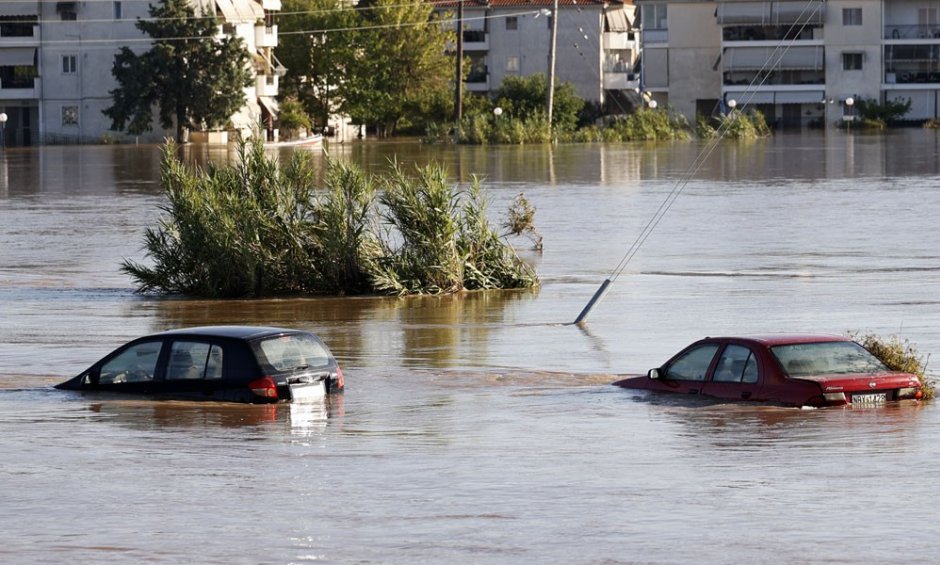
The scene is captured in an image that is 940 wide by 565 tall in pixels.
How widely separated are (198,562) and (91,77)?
105 meters

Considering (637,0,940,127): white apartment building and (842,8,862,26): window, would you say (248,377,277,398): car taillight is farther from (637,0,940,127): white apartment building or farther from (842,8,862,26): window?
(842,8,862,26): window

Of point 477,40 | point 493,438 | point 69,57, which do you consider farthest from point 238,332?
point 477,40

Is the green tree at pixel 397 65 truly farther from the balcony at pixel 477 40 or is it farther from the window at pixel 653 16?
the window at pixel 653 16

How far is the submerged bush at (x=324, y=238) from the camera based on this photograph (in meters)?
36.2

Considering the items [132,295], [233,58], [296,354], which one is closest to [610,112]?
[233,58]

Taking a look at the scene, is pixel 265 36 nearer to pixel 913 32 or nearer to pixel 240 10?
pixel 240 10

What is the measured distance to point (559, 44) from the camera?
13788 centimetres

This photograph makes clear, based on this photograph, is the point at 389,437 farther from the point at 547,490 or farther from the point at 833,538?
the point at 833,538

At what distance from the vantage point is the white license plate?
2081cm

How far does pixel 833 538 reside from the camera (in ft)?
42.9

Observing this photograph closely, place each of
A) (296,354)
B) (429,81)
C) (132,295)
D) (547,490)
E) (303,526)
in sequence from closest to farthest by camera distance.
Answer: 1. (303,526)
2. (547,490)
3. (296,354)
4. (132,295)
5. (429,81)

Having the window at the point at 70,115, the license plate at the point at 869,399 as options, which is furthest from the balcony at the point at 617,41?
the license plate at the point at 869,399

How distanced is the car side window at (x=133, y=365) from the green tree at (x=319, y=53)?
10552cm

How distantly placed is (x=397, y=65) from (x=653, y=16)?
25.5 metres
